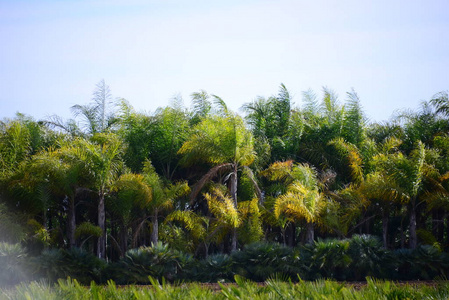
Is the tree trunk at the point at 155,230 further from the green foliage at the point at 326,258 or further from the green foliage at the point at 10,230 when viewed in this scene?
the green foliage at the point at 326,258

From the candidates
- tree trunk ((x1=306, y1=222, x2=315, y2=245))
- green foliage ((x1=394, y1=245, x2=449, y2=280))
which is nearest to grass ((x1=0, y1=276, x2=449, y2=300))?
green foliage ((x1=394, y1=245, x2=449, y2=280))

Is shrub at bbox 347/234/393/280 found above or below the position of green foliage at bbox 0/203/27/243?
below

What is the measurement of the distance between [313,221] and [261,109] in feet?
15.5

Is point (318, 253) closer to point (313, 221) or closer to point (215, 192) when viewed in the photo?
point (313, 221)

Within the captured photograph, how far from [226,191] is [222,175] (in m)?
1.55

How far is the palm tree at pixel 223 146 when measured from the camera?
51.4ft

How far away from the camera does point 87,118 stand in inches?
708

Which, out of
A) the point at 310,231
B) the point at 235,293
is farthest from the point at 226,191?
the point at 235,293

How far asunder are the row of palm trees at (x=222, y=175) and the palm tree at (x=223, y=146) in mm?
33

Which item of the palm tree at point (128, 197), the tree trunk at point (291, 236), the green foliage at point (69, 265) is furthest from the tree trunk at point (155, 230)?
the tree trunk at point (291, 236)

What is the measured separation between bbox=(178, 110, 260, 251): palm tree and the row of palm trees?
33 mm

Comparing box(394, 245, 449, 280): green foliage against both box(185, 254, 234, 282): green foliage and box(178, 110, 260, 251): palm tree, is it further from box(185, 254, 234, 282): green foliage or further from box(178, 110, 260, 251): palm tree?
box(178, 110, 260, 251): palm tree

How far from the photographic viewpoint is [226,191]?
54.2 feet

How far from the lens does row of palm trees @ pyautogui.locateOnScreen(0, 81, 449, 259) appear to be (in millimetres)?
14977
